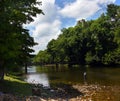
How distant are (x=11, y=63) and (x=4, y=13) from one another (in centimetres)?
511

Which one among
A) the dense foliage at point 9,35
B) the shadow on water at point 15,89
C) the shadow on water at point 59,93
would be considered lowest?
the shadow on water at point 59,93

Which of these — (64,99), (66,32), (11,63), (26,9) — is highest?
(66,32)

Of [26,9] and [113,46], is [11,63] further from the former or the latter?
[113,46]

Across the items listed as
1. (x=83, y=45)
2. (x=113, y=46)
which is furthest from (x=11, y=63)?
(x=83, y=45)

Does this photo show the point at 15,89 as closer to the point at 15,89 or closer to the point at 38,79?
the point at 15,89

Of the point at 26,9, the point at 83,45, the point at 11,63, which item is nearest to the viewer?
the point at 11,63

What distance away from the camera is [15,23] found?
32812mm

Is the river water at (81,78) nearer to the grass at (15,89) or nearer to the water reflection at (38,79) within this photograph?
the water reflection at (38,79)

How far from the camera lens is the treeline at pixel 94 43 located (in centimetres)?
10464

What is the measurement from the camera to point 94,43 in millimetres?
114750

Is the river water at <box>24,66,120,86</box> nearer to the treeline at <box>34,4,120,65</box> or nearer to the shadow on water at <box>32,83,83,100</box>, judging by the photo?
the shadow on water at <box>32,83,83,100</box>

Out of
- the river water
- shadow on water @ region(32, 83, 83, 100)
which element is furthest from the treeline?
shadow on water @ region(32, 83, 83, 100)

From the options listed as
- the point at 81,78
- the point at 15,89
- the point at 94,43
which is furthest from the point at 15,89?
the point at 94,43

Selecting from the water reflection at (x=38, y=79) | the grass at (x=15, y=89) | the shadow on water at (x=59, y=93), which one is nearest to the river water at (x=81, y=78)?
the water reflection at (x=38, y=79)
